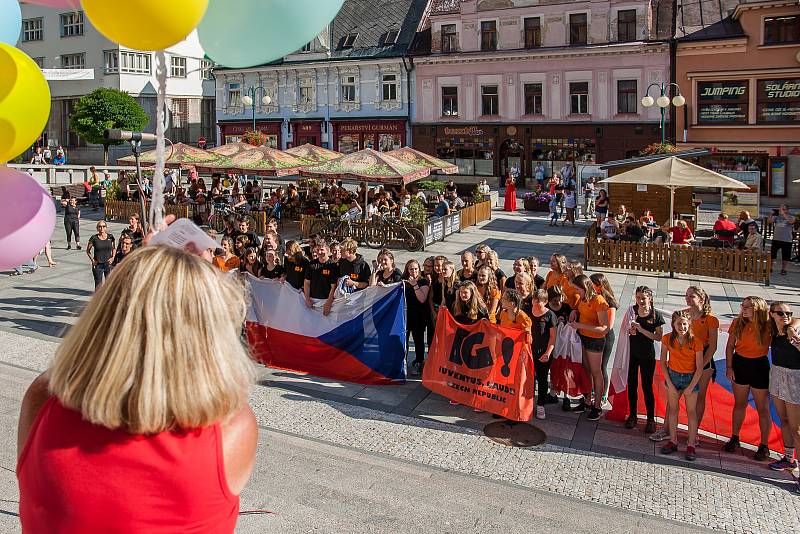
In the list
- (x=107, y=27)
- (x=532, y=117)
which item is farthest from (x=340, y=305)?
(x=532, y=117)

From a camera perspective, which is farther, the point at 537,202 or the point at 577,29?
the point at 577,29

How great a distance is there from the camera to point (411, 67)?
3988 centimetres

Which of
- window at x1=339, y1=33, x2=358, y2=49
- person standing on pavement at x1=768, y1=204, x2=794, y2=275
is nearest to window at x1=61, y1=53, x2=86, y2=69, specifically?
window at x1=339, y1=33, x2=358, y2=49

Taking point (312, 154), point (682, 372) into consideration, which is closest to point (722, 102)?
point (312, 154)

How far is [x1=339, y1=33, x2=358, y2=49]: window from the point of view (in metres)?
42.2

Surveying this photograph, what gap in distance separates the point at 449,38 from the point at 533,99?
577 cm

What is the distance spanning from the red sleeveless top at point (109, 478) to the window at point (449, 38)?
3865cm

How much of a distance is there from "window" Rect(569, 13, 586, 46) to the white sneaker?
31.1 meters

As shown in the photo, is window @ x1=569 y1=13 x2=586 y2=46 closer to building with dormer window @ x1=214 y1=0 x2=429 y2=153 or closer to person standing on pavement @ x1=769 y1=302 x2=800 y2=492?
building with dormer window @ x1=214 y1=0 x2=429 y2=153

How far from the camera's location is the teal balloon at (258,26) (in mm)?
3635

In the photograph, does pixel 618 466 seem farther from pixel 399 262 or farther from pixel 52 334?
pixel 399 262

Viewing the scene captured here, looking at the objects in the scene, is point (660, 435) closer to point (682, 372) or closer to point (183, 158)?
point (682, 372)

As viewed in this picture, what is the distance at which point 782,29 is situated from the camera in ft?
103

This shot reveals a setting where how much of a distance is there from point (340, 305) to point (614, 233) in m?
10.6
